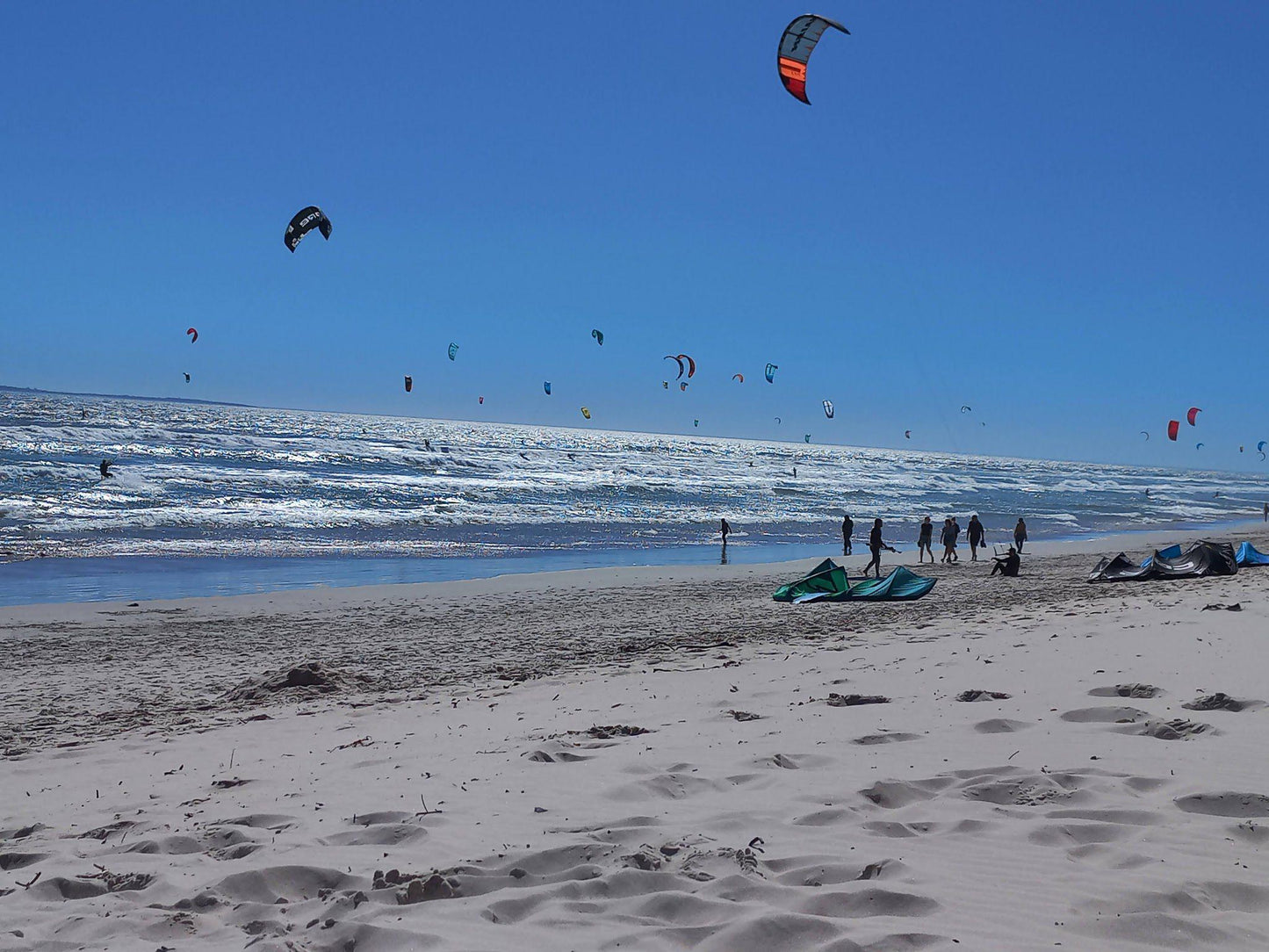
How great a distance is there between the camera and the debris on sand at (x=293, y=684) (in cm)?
709

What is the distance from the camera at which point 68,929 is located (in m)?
2.79

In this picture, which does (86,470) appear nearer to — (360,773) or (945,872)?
(360,773)

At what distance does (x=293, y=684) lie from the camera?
7363 mm

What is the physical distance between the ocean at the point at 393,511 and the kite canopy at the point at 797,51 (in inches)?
447

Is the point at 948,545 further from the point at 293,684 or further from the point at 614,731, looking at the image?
the point at 614,731

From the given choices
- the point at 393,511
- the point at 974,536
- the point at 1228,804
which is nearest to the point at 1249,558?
the point at 974,536

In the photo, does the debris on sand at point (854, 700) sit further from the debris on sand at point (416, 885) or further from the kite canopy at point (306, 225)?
the kite canopy at point (306, 225)

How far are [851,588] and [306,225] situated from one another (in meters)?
12.7

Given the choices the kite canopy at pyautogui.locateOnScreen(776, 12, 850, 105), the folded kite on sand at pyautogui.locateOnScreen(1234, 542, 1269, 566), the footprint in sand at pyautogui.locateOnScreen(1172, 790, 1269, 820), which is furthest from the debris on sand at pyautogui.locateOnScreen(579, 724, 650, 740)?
the folded kite on sand at pyautogui.locateOnScreen(1234, 542, 1269, 566)

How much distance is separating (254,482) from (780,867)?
4319 cm

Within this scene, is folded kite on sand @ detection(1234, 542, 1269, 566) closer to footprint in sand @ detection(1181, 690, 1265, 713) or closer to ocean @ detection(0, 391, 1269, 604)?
ocean @ detection(0, 391, 1269, 604)

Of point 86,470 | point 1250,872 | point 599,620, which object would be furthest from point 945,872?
point 86,470

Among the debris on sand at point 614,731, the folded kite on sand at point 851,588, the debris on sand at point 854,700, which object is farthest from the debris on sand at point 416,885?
the folded kite on sand at point 851,588

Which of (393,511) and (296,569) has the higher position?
(393,511)
